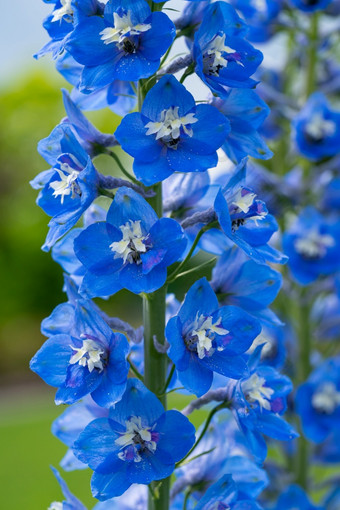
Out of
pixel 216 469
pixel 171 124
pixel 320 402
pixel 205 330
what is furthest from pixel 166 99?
pixel 320 402

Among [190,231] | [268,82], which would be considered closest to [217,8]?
[190,231]

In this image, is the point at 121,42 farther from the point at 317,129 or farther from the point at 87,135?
the point at 317,129

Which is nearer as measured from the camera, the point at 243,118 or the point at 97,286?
the point at 97,286

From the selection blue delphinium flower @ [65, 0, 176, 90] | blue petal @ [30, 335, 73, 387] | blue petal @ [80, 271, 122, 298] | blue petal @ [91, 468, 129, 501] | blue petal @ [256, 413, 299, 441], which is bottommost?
blue petal @ [256, 413, 299, 441]

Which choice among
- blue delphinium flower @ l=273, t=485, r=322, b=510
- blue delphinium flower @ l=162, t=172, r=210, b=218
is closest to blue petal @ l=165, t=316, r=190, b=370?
blue delphinium flower @ l=162, t=172, r=210, b=218

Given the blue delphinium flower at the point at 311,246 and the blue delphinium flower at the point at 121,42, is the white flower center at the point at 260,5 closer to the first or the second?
the blue delphinium flower at the point at 311,246

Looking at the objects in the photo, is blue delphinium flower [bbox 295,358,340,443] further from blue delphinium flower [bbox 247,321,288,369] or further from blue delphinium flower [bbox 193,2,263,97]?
blue delphinium flower [bbox 193,2,263,97]
